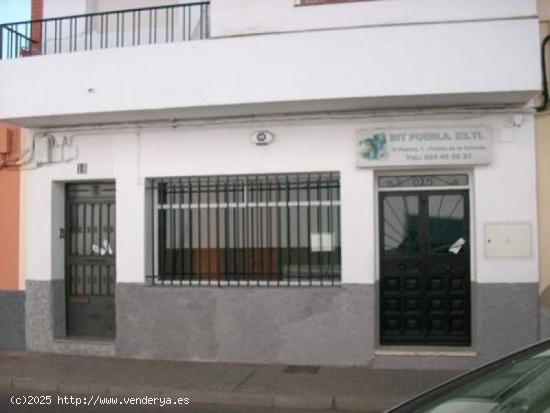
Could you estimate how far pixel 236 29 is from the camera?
8898 mm

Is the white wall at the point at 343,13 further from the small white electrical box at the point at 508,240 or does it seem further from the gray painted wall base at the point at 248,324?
the gray painted wall base at the point at 248,324

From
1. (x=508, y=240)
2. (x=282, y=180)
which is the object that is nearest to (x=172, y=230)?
(x=282, y=180)

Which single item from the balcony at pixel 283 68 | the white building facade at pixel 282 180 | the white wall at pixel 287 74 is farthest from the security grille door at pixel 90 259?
the white wall at pixel 287 74

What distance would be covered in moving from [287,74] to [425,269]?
3.20 metres

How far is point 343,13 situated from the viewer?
8.65 m

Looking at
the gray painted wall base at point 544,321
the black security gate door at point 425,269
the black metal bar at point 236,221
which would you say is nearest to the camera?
the gray painted wall base at point 544,321

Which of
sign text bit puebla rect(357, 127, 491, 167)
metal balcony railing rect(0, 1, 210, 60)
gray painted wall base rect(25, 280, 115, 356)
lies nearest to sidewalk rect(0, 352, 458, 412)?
gray painted wall base rect(25, 280, 115, 356)

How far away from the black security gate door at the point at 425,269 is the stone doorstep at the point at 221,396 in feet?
6.86

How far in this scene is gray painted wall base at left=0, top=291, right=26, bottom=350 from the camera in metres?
10.3

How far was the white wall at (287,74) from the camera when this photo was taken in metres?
8.20

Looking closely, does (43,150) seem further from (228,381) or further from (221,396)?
(221,396)

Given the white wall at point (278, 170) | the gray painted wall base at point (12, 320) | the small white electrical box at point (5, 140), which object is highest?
the small white electrical box at point (5, 140)

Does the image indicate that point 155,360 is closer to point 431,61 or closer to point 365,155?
point 365,155

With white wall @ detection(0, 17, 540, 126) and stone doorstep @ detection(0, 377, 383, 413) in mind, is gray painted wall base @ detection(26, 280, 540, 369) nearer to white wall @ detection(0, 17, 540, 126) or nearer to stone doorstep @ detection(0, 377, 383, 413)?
stone doorstep @ detection(0, 377, 383, 413)
